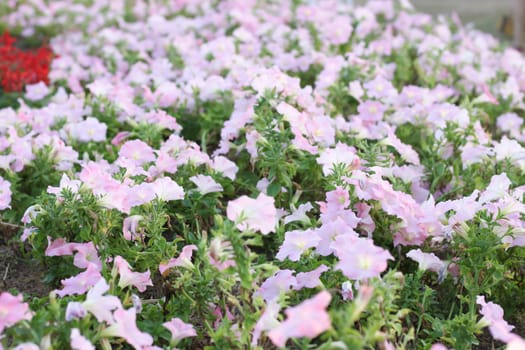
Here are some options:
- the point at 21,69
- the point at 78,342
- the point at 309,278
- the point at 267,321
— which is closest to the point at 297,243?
the point at 309,278

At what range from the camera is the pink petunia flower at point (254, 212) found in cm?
174

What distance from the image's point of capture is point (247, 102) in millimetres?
2820

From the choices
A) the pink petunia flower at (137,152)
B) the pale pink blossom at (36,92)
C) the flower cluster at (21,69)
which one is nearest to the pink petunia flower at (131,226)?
the pink petunia flower at (137,152)

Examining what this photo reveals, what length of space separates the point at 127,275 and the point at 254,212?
1.35 feet

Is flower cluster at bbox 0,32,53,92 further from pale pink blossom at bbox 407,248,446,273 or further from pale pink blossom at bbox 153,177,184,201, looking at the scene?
pale pink blossom at bbox 407,248,446,273

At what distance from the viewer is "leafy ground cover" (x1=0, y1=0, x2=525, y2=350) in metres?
1.67

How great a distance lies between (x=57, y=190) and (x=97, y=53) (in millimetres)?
2724

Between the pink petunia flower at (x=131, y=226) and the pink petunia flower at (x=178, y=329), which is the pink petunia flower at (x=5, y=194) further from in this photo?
the pink petunia flower at (x=178, y=329)

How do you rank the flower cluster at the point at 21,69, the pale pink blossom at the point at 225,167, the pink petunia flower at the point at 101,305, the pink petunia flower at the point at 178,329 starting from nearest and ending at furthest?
the pink petunia flower at the point at 101,305
the pink petunia flower at the point at 178,329
the pale pink blossom at the point at 225,167
the flower cluster at the point at 21,69

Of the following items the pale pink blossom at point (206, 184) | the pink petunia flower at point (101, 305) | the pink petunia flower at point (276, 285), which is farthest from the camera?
the pale pink blossom at point (206, 184)

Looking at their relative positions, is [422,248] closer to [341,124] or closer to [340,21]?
[341,124]

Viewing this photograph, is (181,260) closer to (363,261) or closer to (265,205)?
(265,205)

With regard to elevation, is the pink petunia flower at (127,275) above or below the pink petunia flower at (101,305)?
below

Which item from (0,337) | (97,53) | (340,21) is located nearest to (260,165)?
(0,337)
